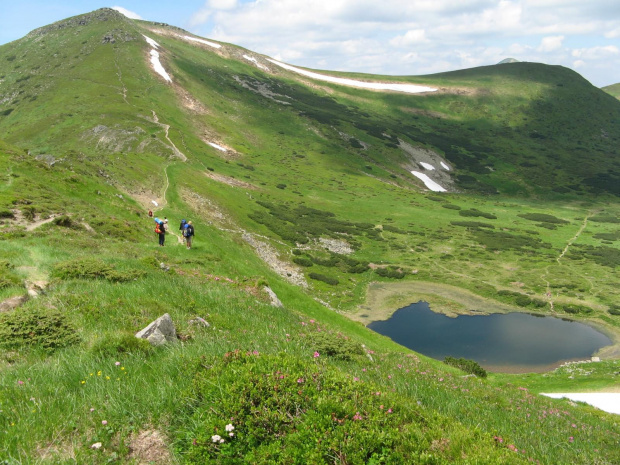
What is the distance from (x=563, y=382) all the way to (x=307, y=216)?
55.1 meters

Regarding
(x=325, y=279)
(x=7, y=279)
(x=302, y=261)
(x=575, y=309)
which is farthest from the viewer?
(x=302, y=261)

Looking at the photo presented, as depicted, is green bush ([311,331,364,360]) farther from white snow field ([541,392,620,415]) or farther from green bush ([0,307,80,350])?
white snow field ([541,392,620,415])

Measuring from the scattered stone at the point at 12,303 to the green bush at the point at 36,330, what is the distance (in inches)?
62.9

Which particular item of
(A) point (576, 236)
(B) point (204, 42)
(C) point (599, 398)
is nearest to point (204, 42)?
(B) point (204, 42)

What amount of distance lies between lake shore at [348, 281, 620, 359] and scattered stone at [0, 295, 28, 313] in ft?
137

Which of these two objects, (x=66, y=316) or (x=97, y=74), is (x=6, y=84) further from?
(x=66, y=316)

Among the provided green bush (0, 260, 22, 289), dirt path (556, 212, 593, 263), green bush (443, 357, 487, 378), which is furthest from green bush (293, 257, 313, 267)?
dirt path (556, 212, 593, 263)

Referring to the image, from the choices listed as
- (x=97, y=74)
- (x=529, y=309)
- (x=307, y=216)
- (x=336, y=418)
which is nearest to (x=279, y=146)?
(x=307, y=216)

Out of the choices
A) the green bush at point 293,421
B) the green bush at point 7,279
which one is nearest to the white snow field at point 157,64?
the green bush at point 7,279

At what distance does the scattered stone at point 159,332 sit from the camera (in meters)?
8.91

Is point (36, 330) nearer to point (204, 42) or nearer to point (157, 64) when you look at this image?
point (157, 64)

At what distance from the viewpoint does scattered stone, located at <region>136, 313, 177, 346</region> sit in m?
8.91

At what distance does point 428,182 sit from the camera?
128 m

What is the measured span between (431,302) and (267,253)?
26234 mm
